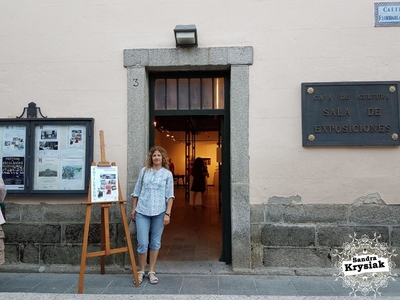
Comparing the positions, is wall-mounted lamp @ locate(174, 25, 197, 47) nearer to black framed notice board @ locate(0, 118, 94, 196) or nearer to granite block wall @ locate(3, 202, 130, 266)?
black framed notice board @ locate(0, 118, 94, 196)

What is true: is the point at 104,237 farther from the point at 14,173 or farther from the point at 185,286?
the point at 14,173

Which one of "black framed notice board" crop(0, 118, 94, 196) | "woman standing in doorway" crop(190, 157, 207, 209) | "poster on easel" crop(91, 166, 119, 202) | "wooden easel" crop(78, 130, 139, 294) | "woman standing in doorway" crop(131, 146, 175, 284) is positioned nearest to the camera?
"wooden easel" crop(78, 130, 139, 294)

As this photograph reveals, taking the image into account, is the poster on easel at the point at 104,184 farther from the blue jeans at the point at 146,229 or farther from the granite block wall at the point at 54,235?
the granite block wall at the point at 54,235

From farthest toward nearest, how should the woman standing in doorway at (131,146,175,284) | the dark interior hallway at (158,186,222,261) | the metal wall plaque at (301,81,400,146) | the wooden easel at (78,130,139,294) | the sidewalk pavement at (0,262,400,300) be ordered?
the dark interior hallway at (158,186,222,261), the metal wall plaque at (301,81,400,146), the woman standing in doorway at (131,146,175,284), the wooden easel at (78,130,139,294), the sidewalk pavement at (0,262,400,300)

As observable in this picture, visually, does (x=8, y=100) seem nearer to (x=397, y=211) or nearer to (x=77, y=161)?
(x=77, y=161)

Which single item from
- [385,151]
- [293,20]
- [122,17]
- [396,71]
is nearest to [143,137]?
[122,17]

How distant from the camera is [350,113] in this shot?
14.3 feet

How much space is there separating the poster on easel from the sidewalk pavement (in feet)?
3.67

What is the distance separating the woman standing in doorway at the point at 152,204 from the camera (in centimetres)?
403

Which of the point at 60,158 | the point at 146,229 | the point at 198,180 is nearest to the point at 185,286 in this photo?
the point at 146,229

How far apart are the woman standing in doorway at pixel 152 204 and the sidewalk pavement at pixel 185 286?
0.31 meters

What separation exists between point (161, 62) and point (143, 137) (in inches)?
44.0

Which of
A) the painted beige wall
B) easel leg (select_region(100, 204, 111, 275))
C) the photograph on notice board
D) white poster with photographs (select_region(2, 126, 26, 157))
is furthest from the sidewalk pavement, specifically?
white poster with photographs (select_region(2, 126, 26, 157))

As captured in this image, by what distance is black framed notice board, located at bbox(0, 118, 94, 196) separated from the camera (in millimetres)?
4531
